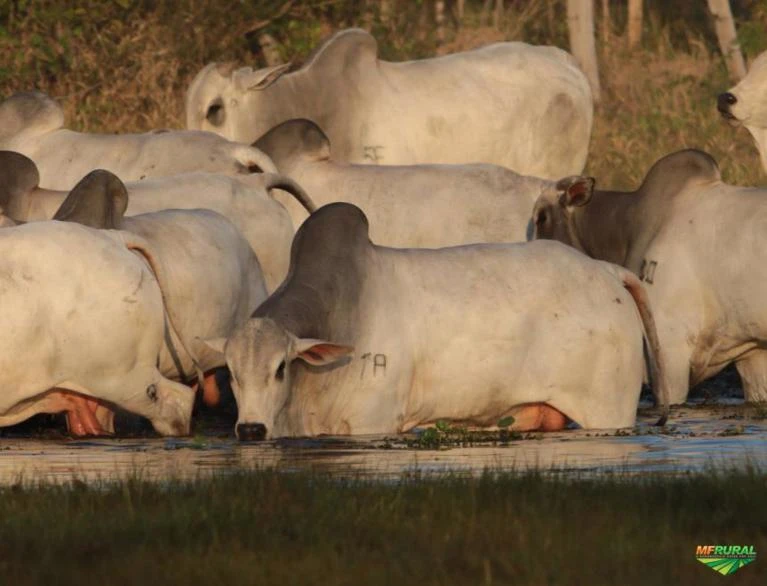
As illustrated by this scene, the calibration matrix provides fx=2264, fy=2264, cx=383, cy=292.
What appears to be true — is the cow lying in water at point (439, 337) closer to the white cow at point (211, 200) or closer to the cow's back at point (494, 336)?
the cow's back at point (494, 336)

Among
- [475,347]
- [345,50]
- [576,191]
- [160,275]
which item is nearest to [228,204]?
[160,275]

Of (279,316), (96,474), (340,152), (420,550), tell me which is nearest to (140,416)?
(279,316)

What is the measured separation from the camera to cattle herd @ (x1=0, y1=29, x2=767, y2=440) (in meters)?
9.88

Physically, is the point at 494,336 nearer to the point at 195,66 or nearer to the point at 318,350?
the point at 318,350

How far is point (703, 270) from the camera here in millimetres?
11727

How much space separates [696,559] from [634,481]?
147 centimetres

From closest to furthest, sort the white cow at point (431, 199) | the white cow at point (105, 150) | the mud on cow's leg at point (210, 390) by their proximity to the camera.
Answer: the mud on cow's leg at point (210, 390) → the white cow at point (431, 199) → the white cow at point (105, 150)

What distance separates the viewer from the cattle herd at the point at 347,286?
988 centimetres

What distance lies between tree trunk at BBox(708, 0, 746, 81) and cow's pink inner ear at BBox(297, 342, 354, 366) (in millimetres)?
12574

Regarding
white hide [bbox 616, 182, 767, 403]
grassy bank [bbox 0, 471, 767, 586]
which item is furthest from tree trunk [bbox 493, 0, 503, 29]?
grassy bank [bbox 0, 471, 767, 586]

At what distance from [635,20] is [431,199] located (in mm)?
10831

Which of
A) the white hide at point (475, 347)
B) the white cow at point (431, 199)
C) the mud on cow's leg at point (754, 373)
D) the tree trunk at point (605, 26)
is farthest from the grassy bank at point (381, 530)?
the tree trunk at point (605, 26)

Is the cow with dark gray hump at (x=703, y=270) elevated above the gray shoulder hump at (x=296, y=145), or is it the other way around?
the gray shoulder hump at (x=296, y=145)

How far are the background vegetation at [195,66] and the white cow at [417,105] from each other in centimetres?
127
